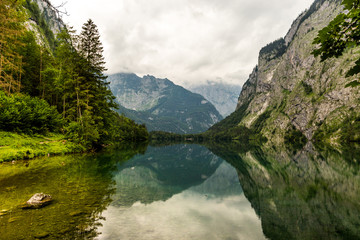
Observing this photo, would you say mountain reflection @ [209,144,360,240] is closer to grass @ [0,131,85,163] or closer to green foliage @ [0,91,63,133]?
grass @ [0,131,85,163]

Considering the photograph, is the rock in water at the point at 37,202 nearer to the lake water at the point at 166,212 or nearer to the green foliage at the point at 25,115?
the lake water at the point at 166,212

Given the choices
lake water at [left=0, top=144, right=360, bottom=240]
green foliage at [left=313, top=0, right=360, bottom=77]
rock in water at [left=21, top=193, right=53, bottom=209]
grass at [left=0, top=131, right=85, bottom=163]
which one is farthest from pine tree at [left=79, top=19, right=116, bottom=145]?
green foliage at [left=313, top=0, right=360, bottom=77]

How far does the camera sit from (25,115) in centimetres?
3619

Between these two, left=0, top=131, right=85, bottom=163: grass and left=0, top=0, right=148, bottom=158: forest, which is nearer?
left=0, top=131, right=85, bottom=163: grass

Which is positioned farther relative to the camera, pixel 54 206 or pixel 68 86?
pixel 68 86

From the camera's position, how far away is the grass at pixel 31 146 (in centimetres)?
2950

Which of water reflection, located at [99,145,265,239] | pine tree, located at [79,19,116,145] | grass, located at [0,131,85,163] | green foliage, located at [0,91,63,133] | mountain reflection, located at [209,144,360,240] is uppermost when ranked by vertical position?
pine tree, located at [79,19,116,145]

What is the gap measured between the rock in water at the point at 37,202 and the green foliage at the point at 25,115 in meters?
26.7

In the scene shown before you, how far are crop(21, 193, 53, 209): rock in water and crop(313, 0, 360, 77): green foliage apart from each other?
18.3 m

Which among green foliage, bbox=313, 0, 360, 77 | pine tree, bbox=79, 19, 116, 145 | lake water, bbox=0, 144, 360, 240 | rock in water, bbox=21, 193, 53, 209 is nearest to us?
green foliage, bbox=313, 0, 360, 77

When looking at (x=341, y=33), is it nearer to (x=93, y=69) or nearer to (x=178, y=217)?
(x=178, y=217)

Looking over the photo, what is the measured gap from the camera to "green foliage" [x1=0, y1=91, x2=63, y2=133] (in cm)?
3259

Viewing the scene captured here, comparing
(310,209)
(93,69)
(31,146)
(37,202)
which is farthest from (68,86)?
(310,209)

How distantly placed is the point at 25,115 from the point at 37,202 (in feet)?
101
